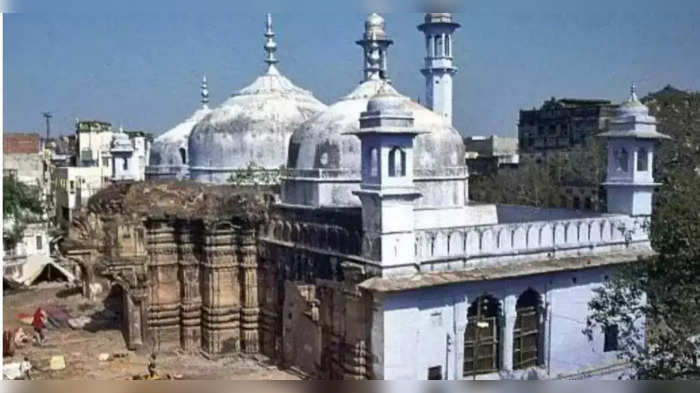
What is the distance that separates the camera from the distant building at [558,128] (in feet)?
31.7

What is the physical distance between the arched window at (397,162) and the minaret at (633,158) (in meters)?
2.33

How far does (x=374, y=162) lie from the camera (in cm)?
574

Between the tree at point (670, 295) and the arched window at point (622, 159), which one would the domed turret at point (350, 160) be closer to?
the arched window at point (622, 159)

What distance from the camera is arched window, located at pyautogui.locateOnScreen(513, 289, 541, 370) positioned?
6.35 meters

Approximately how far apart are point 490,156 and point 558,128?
112cm

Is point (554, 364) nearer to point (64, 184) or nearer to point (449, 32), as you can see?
point (449, 32)

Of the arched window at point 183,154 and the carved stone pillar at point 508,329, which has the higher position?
the arched window at point 183,154

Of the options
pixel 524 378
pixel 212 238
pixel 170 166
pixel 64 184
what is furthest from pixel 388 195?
pixel 64 184

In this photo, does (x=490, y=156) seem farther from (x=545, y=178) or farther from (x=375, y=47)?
(x=375, y=47)

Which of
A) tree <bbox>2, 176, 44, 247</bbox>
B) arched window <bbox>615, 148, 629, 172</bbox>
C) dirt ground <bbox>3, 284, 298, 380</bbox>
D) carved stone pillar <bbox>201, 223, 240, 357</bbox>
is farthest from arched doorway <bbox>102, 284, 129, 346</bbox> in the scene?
arched window <bbox>615, 148, 629, 172</bbox>

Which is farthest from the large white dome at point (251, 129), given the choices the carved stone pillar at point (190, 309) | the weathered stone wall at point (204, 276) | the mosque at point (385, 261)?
the carved stone pillar at point (190, 309)

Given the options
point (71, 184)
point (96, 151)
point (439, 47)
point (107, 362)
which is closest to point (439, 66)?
point (439, 47)

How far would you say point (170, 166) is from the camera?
37.5ft

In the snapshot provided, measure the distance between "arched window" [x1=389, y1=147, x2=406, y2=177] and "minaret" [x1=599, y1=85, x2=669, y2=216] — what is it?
2.33 meters
